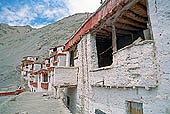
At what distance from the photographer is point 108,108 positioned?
530cm

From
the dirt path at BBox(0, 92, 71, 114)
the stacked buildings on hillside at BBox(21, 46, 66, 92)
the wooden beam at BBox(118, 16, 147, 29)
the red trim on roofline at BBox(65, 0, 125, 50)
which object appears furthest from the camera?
the stacked buildings on hillside at BBox(21, 46, 66, 92)

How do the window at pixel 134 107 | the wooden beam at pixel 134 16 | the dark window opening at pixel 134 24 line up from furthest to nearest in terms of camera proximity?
the wooden beam at pixel 134 16, the dark window opening at pixel 134 24, the window at pixel 134 107

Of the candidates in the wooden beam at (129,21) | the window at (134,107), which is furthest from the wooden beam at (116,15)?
the window at (134,107)

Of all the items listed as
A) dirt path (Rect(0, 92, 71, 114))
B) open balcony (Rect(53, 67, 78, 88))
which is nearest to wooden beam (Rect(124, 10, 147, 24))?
open balcony (Rect(53, 67, 78, 88))

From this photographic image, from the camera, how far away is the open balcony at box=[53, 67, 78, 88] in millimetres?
8091

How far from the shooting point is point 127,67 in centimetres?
425

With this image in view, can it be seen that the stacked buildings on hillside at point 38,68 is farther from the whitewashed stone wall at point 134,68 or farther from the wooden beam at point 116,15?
the whitewashed stone wall at point 134,68

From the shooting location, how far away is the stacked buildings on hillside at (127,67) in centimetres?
332

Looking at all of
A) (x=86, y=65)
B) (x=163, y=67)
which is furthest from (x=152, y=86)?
(x=86, y=65)

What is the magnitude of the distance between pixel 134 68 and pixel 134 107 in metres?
1.32

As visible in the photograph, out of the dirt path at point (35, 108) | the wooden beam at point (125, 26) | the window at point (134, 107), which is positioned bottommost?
the dirt path at point (35, 108)

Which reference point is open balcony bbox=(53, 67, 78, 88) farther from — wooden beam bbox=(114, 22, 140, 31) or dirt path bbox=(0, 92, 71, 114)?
wooden beam bbox=(114, 22, 140, 31)

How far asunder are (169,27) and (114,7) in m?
2.18

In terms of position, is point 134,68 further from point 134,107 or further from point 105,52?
point 105,52
